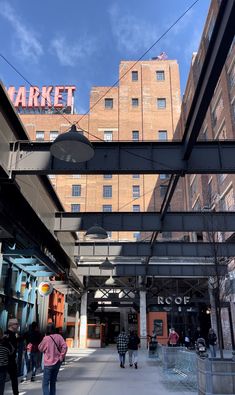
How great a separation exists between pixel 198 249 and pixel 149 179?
38.2 metres

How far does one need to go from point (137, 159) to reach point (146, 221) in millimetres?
6803

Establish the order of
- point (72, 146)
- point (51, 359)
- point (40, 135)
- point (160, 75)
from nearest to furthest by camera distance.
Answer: point (51, 359) < point (72, 146) < point (40, 135) < point (160, 75)

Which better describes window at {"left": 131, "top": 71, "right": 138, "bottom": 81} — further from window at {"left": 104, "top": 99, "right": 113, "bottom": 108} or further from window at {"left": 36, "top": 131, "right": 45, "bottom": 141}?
→ window at {"left": 36, "top": 131, "right": 45, "bottom": 141}

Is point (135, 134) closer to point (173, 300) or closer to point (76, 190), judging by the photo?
point (76, 190)

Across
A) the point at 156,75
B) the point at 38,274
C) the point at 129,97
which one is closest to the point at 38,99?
the point at 129,97

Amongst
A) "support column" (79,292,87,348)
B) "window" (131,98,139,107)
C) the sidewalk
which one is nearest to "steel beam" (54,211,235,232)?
the sidewalk

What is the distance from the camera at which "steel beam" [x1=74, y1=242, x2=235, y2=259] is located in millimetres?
24328

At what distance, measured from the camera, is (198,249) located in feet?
81.3

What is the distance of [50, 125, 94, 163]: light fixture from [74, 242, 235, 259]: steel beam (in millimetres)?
16009

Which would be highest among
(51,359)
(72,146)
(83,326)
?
(72,146)

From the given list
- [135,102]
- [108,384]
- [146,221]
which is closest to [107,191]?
[135,102]

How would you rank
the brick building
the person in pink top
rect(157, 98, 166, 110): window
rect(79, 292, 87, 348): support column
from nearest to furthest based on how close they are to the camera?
1. the person in pink top
2. rect(79, 292, 87, 348): support column
3. the brick building
4. rect(157, 98, 166, 110): window

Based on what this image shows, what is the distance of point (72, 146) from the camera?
27.4ft

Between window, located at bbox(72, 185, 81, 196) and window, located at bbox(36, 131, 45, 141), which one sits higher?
window, located at bbox(36, 131, 45, 141)
